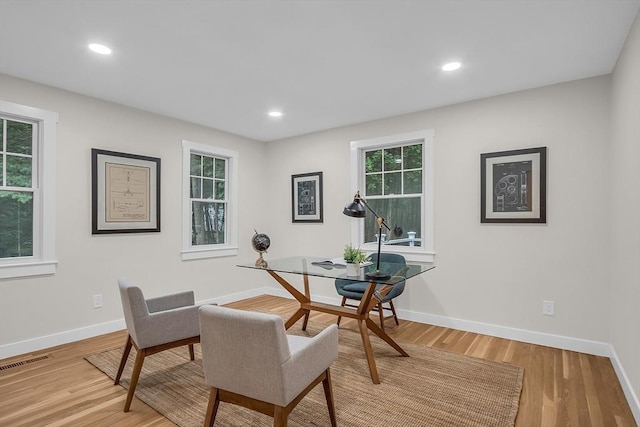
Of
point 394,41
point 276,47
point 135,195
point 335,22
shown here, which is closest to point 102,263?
point 135,195

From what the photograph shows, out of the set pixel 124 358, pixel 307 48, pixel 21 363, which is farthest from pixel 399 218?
pixel 21 363

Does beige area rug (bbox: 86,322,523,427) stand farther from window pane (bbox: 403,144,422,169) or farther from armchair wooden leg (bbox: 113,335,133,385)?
window pane (bbox: 403,144,422,169)

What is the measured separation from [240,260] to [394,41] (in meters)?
3.79

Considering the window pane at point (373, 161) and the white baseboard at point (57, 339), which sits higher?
the window pane at point (373, 161)

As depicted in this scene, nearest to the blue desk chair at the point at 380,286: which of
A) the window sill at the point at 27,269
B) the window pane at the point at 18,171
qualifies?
the window sill at the point at 27,269

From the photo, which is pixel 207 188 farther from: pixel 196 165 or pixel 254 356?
pixel 254 356

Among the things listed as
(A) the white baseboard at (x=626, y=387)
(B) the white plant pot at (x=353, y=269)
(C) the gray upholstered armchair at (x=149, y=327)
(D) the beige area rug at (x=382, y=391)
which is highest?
(B) the white plant pot at (x=353, y=269)

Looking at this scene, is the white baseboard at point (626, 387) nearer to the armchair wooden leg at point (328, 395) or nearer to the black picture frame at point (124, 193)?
the armchair wooden leg at point (328, 395)

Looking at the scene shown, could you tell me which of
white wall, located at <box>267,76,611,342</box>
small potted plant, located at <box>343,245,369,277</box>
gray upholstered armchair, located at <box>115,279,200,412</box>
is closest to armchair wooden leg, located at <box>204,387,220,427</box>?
gray upholstered armchair, located at <box>115,279,200,412</box>

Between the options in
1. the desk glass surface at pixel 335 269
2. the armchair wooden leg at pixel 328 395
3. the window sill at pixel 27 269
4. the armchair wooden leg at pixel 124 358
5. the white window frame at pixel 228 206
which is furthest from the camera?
the white window frame at pixel 228 206

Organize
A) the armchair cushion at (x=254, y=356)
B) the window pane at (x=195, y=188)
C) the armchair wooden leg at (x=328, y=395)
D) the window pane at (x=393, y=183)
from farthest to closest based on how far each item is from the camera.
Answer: the window pane at (x=195, y=188)
the window pane at (x=393, y=183)
the armchair wooden leg at (x=328, y=395)
the armchair cushion at (x=254, y=356)

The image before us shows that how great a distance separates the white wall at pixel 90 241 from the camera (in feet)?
10.4

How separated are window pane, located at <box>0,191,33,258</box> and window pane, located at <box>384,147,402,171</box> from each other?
12.7ft

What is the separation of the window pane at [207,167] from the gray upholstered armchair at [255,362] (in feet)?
11.5
